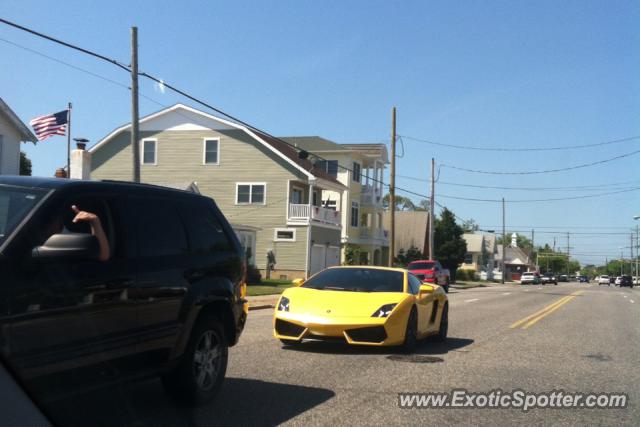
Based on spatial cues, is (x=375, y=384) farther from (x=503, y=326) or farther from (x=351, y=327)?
(x=503, y=326)

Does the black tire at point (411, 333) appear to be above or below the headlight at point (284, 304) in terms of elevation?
below

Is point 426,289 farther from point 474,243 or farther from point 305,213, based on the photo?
point 474,243

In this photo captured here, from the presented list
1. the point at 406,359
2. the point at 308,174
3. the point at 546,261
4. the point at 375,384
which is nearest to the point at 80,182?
the point at 375,384

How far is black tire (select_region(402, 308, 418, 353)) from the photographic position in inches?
402

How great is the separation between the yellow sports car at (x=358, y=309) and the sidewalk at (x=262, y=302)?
28.2 feet

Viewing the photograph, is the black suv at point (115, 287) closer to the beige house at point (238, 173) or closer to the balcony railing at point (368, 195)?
the beige house at point (238, 173)

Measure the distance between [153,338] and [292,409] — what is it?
1652 mm

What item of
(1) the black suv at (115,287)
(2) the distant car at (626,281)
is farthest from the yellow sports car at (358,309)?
(2) the distant car at (626,281)

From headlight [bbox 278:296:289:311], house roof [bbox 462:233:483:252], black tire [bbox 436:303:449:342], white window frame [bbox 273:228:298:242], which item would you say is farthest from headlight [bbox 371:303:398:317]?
house roof [bbox 462:233:483:252]

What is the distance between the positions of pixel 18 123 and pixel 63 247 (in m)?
23.8

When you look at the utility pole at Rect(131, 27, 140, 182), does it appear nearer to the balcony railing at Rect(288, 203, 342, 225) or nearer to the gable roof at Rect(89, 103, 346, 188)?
the gable roof at Rect(89, 103, 346, 188)

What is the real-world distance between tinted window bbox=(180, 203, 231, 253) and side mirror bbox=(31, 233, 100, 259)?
1.88 m

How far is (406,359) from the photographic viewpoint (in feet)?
32.0

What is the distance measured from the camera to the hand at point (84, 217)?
5078 millimetres
